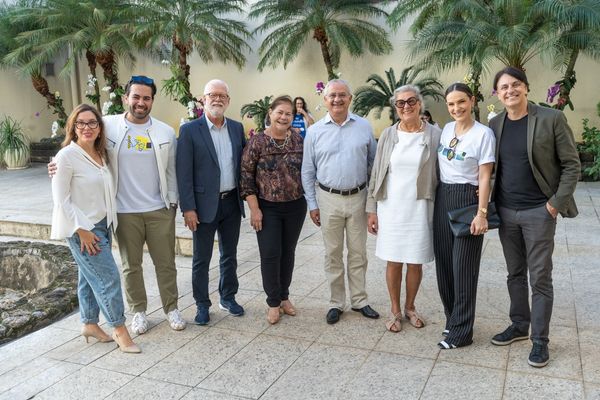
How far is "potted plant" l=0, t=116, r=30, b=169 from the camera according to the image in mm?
15539

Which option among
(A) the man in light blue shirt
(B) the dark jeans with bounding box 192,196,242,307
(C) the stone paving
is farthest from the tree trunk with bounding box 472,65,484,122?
(B) the dark jeans with bounding box 192,196,242,307

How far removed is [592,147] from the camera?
10180 mm

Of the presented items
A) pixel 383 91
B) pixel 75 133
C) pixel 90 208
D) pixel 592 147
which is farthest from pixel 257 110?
pixel 90 208

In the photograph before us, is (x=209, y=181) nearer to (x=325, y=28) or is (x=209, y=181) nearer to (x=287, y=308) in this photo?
(x=287, y=308)

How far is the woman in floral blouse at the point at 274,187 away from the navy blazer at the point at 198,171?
0.22 m

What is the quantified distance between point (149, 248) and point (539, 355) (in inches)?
105

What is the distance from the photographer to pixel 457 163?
3266 millimetres

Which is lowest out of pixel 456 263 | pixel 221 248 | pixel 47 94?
pixel 221 248

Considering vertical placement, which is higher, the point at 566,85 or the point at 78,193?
the point at 566,85

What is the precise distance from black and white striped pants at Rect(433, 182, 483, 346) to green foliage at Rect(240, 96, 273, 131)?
10.8 m

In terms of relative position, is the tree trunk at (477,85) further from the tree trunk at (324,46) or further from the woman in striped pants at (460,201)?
the woman in striped pants at (460,201)

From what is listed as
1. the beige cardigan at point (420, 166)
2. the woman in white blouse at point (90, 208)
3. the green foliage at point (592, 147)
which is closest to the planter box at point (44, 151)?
the green foliage at point (592, 147)

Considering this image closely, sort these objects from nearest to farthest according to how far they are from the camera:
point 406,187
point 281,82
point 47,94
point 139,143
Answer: point 406,187 < point 139,143 < point 281,82 < point 47,94

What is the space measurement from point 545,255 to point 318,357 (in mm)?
1499
